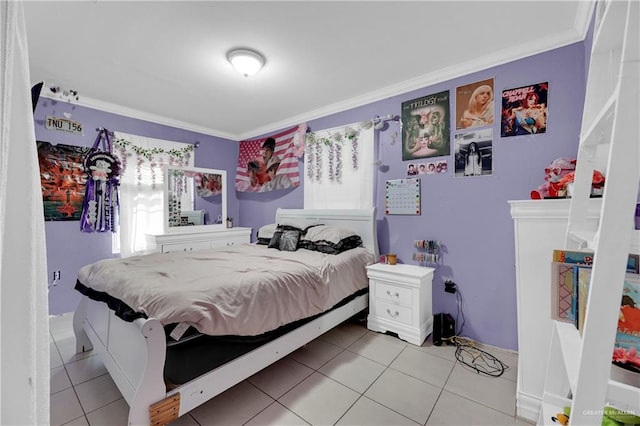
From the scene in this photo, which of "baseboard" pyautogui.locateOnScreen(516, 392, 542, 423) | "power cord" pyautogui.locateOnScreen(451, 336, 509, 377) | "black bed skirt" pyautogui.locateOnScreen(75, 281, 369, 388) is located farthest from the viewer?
"power cord" pyautogui.locateOnScreen(451, 336, 509, 377)

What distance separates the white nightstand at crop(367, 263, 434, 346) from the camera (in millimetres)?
2404

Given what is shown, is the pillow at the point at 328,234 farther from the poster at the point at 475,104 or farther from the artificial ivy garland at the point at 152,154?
the artificial ivy garland at the point at 152,154

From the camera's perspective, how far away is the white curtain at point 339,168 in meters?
3.18

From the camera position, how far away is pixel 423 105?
2781 millimetres

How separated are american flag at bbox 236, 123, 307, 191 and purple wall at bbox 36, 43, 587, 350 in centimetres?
68

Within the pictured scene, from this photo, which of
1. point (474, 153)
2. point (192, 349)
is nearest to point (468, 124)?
point (474, 153)

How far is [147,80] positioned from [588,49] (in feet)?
12.2

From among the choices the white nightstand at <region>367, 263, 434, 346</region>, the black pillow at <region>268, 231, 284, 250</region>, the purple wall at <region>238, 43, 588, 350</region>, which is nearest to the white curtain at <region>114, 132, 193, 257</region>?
the black pillow at <region>268, 231, 284, 250</region>

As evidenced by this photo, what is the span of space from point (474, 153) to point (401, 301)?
150 cm

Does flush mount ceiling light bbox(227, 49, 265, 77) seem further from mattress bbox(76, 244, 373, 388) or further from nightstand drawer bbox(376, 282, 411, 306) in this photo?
nightstand drawer bbox(376, 282, 411, 306)

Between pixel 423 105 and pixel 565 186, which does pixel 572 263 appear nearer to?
pixel 565 186

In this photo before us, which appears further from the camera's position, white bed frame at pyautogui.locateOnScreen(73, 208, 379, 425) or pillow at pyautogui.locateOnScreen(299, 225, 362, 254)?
pillow at pyautogui.locateOnScreen(299, 225, 362, 254)

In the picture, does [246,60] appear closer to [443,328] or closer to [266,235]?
[266,235]

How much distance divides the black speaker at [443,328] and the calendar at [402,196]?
1.01 m
